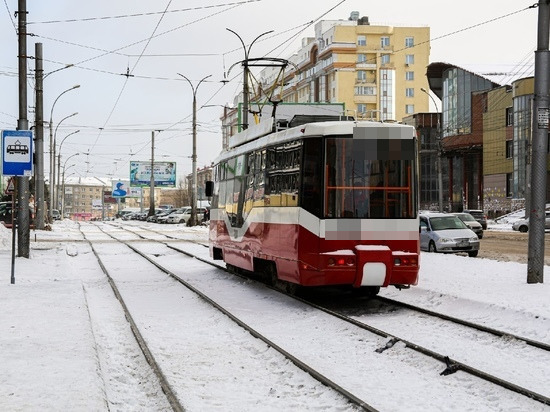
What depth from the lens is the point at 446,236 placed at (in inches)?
931

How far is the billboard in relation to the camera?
86750 millimetres

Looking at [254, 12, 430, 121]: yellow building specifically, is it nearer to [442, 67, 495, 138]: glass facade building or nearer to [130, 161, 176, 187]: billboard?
[442, 67, 495, 138]: glass facade building

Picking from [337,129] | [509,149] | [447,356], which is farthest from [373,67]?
[447,356]

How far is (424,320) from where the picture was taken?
1059 cm

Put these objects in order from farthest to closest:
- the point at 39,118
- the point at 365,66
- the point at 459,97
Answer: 1. the point at 365,66
2. the point at 459,97
3. the point at 39,118

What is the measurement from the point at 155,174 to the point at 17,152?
73980 millimetres

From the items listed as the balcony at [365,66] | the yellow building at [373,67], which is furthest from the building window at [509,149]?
the balcony at [365,66]

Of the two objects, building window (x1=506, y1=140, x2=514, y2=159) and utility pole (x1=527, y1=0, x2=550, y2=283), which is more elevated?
building window (x1=506, y1=140, x2=514, y2=159)

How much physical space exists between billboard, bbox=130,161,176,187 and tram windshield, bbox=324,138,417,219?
76709 mm

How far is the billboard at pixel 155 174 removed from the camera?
8675cm

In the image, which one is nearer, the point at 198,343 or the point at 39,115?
the point at 198,343

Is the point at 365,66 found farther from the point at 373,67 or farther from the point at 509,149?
the point at 509,149

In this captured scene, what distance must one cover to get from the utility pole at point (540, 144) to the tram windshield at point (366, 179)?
308 cm

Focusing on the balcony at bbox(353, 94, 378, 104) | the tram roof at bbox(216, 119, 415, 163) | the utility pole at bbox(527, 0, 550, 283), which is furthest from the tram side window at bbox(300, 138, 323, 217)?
the balcony at bbox(353, 94, 378, 104)
